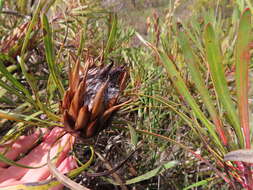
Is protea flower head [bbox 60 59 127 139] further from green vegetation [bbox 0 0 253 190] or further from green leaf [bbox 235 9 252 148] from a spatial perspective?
green leaf [bbox 235 9 252 148]

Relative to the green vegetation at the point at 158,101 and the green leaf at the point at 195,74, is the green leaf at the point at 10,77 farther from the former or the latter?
the green leaf at the point at 195,74

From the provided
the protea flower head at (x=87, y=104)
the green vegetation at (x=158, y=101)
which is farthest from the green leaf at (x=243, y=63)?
the protea flower head at (x=87, y=104)

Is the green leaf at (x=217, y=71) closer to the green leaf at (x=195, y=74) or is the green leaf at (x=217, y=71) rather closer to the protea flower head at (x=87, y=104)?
the green leaf at (x=195, y=74)

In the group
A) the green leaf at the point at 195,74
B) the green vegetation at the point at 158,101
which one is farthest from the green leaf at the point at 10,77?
the green leaf at the point at 195,74

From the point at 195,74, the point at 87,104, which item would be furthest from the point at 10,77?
the point at 195,74

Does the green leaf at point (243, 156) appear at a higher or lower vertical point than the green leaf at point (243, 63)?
lower

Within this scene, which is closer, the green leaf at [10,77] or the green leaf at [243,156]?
the green leaf at [243,156]

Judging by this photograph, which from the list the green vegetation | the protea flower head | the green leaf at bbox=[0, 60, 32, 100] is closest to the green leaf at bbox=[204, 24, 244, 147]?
the green vegetation
